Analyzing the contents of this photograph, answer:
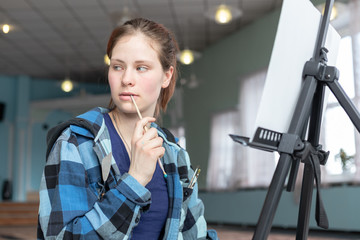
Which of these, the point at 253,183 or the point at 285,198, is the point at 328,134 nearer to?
the point at 285,198

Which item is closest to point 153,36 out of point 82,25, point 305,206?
point 305,206

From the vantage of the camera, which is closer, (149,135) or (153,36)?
(149,135)

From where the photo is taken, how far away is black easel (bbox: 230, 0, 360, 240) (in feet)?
3.80

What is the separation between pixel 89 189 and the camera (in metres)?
1.00

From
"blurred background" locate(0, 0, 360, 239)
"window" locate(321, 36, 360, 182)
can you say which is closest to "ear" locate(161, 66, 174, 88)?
"blurred background" locate(0, 0, 360, 239)

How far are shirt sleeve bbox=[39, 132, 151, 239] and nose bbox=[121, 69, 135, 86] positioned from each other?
0.21 meters

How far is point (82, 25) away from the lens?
8055 mm

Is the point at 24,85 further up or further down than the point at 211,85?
further up

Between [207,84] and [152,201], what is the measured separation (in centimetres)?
819

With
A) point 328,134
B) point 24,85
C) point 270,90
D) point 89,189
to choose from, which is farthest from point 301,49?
point 24,85

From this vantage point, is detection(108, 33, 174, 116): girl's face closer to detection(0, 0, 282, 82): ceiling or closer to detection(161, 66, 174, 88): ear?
detection(161, 66, 174, 88): ear

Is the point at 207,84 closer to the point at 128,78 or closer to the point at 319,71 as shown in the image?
the point at 319,71

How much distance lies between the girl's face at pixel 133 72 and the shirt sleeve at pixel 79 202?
0.19 meters

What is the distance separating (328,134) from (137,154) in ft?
16.8
